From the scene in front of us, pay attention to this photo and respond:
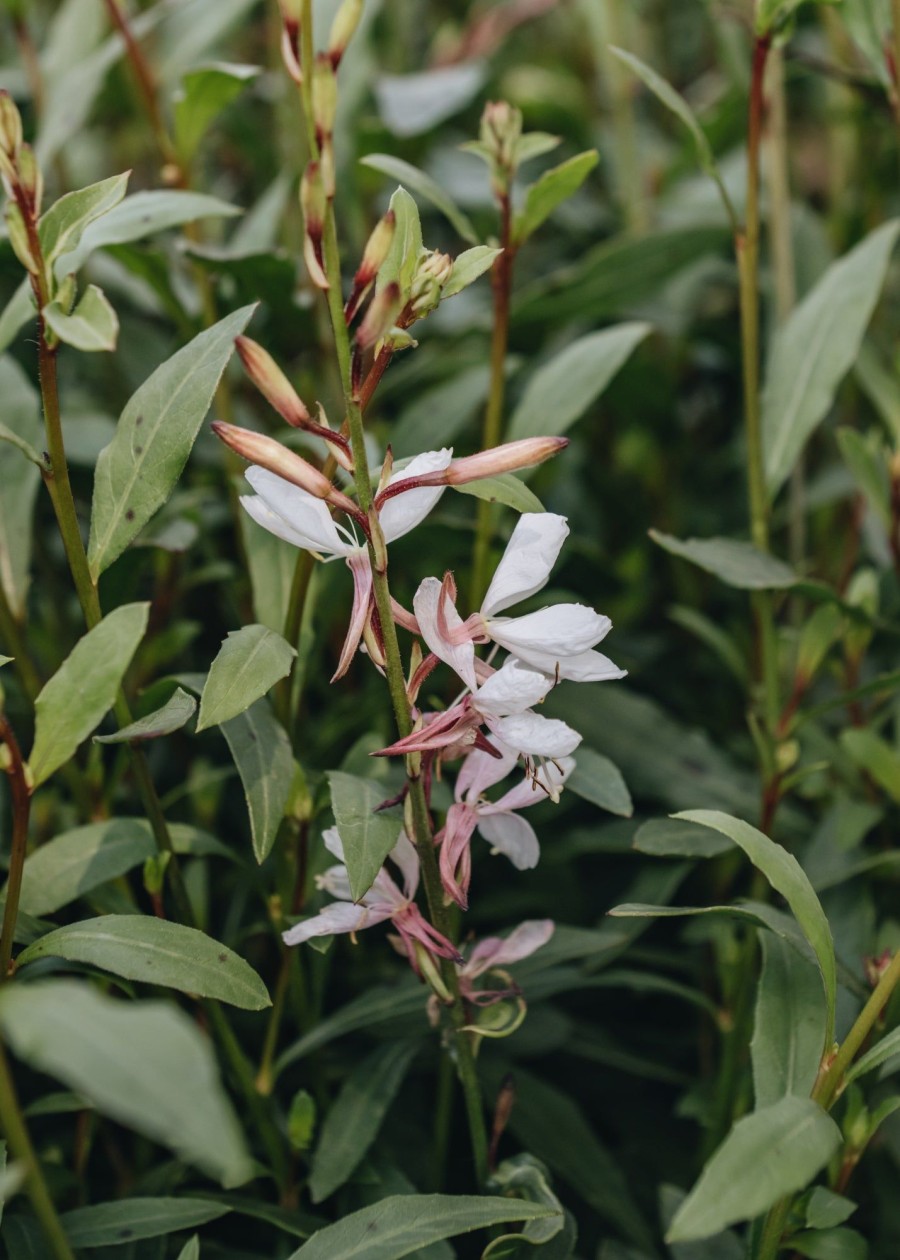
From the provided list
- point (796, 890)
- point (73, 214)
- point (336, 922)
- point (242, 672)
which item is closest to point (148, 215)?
point (73, 214)

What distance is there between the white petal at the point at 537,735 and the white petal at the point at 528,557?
0.06 metres

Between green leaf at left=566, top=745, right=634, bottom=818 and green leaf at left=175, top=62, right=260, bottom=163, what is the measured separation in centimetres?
61

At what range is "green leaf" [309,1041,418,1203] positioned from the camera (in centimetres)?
73

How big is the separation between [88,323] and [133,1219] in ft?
1.62

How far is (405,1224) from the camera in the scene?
63 cm

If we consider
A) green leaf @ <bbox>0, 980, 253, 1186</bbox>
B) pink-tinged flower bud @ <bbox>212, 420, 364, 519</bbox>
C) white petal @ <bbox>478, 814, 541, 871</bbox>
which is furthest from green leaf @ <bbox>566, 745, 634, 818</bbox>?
green leaf @ <bbox>0, 980, 253, 1186</bbox>

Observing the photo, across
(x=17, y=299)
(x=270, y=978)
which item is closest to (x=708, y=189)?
(x=17, y=299)

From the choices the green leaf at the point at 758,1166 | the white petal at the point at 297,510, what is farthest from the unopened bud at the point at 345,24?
the green leaf at the point at 758,1166

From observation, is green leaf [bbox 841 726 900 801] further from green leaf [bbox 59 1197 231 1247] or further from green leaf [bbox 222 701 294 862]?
green leaf [bbox 59 1197 231 1247]

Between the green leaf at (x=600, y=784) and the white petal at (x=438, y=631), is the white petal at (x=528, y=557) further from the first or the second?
the green leaf at (x=600, y=784)

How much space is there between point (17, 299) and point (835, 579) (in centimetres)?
84

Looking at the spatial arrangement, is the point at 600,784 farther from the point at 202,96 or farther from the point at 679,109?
the point at 202,96

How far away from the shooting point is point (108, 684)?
0.56m

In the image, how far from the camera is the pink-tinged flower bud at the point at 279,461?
22.2 inches
